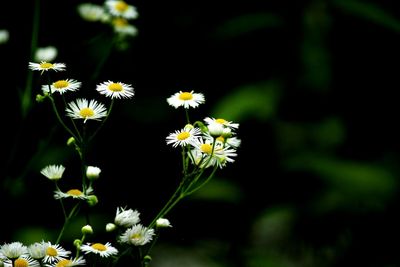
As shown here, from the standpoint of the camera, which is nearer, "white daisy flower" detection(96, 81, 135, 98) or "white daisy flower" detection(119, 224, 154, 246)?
"white daisy flower" detection(119, 224, 154, 246)

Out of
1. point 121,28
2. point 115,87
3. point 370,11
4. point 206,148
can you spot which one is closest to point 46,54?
point 121,28

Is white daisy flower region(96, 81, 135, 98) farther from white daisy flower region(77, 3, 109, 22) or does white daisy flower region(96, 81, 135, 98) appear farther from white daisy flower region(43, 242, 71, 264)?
white daisy flower region(77, 3, 109, 22)

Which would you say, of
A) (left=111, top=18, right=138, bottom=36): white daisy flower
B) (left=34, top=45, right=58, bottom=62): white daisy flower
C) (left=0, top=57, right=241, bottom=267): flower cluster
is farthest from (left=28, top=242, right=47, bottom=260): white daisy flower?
(left=111, top=18, right=138, bottom=36): white daisy flower

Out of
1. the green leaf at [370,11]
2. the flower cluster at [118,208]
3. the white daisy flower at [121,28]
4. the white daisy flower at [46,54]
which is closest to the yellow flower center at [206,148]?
the flower cluster at [118,208]

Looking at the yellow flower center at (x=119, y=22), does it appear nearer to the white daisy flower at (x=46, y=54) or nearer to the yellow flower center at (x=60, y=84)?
the white daisy flower at (x=46, y=54)

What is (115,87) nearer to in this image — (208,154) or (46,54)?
(208,154)

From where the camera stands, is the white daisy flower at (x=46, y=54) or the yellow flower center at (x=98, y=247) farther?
the white daisy flower at (x=46, y=54)
